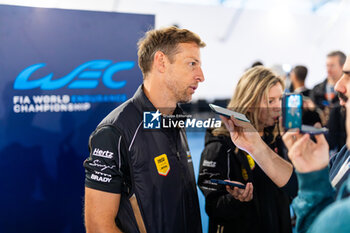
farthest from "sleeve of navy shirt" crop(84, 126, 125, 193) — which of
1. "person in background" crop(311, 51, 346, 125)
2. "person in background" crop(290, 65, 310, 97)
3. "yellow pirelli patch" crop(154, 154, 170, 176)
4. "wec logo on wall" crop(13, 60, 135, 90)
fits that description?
"person in background" crop(290, 65, 310, 97)

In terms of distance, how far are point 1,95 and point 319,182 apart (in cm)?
202

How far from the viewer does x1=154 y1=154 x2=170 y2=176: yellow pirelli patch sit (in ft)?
4.67

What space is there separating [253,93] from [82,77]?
121cm

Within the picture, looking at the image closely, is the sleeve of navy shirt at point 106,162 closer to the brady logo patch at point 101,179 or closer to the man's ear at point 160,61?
the brady logo patch at point 101,179

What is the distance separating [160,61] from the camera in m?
1.57

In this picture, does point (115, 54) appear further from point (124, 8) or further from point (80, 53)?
point (124, 8)

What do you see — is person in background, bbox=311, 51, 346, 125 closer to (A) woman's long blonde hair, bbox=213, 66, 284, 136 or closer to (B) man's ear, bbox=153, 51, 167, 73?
(A) woman's long blonde hair, bbox=213, 66, 284, 136

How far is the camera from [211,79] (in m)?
10.2

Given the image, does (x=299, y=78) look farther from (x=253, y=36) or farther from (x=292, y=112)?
(x=253, y=36)

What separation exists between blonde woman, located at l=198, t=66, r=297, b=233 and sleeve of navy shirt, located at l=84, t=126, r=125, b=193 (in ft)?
2.11

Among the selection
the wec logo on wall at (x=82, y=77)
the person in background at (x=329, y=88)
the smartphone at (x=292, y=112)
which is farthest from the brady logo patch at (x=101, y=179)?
the person in background at (x=329, y=88)

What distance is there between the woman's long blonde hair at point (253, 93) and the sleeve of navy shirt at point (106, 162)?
74 centimetres

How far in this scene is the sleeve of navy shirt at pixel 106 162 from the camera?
1.28m

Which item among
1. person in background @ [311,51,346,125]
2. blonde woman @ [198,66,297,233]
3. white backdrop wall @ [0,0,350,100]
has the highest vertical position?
white backdrop wall @ [0,0,350,100]
